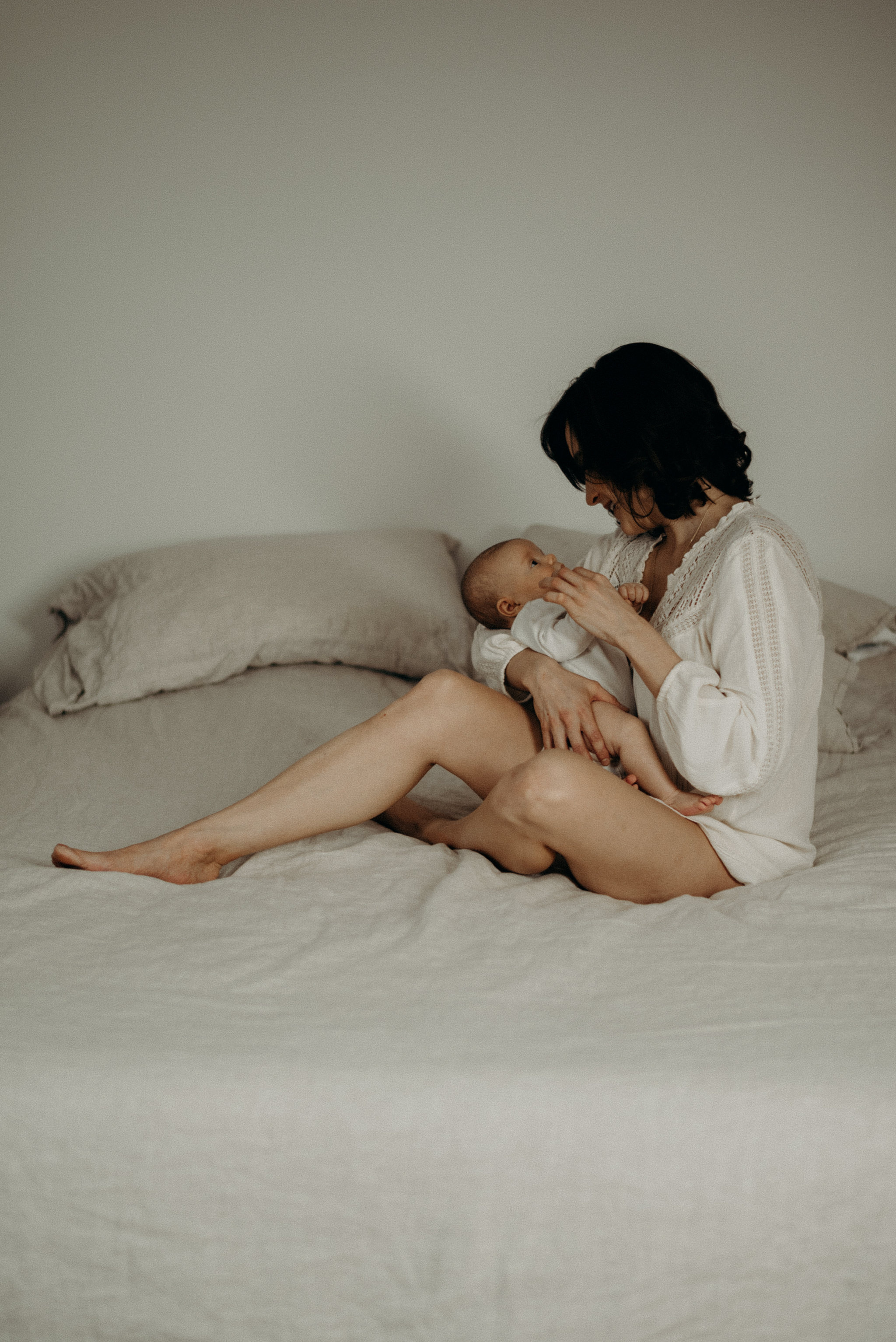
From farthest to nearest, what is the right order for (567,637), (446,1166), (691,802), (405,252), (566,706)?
(405,252) → (567,637) → (566,706) → (691,802) → (446,1166)

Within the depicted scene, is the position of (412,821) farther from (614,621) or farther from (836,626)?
(836,626)

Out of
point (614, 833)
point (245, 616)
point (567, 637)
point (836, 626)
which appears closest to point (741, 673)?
point (614, 833)

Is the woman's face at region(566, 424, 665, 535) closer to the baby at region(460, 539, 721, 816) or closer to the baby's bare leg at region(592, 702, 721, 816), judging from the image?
the baby at region(460, 539, 721, 816)

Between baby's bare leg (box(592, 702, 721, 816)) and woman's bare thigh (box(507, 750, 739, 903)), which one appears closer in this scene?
woman's bare thigh (box(507, 750, 739, 903))

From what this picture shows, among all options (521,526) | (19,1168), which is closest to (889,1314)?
(19,1168)

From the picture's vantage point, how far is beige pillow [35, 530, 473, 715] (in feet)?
6.39

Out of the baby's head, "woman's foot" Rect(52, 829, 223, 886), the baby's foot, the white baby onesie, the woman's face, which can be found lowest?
"woman's foot" Rect(52, 829, 223, 886)

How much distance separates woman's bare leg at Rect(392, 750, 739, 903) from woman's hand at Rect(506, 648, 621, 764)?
14 cm

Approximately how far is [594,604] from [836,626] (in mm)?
1020

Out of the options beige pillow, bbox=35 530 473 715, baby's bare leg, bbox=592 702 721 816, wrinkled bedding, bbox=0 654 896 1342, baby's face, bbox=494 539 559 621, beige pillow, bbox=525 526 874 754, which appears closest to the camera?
wrinkled bedding, bbox=0 654 896 1342

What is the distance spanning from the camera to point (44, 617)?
2469 millimetres

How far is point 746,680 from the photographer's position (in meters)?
1.16

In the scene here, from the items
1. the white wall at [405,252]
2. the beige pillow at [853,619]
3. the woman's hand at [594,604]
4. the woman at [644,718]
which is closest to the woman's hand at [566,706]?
the woman at [644,718]

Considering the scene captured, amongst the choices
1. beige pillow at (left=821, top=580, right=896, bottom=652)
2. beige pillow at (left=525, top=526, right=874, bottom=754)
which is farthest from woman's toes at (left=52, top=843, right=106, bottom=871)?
beige pillow at (left=821, top=580, right=896, bottom=652)
